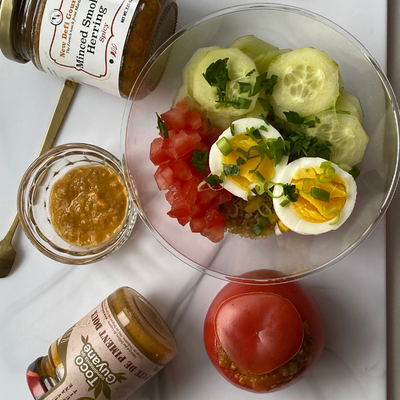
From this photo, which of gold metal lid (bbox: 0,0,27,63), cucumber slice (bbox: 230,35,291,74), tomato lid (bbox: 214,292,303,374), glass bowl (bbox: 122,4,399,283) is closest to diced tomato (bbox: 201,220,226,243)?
glass bowl (bbox: 122,4,399,283)

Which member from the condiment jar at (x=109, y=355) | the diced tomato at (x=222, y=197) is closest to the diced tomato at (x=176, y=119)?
the diced tomato at (x=222, y=197)

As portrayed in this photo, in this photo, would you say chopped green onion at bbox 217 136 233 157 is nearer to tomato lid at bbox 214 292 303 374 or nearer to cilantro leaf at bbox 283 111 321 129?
cilantro leaf at bbox 283 111 321 129

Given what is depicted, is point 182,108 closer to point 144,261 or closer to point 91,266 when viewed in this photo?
point 144,261

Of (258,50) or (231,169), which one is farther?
(258,50)

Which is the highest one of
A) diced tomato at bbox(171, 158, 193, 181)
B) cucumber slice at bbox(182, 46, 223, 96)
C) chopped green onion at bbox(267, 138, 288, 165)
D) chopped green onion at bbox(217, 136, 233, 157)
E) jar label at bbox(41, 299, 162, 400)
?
cucumber slice at bbox(182, 46, 223, 96)

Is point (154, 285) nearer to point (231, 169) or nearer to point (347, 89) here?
point (231, 169)

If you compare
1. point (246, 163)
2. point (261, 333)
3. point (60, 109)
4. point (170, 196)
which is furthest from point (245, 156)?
point (60, 109)

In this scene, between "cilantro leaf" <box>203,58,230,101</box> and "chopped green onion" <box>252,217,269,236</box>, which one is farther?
"chopped green onion" <box>252,217,269,236</box>
